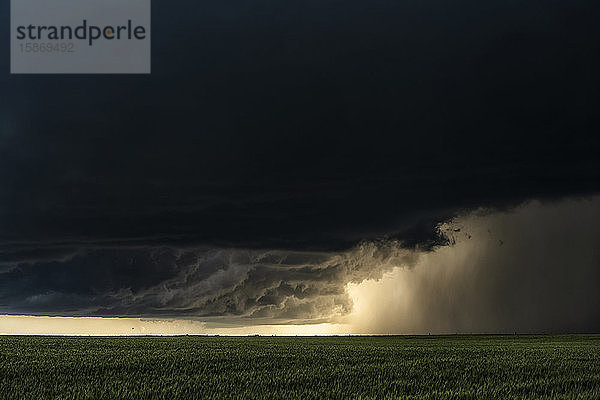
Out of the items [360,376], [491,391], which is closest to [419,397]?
[491,391]

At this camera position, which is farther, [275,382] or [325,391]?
[275,382]

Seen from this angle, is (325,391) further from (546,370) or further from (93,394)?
(546,370)

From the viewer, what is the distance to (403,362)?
2664 centimetres

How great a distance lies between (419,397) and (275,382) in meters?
5.20

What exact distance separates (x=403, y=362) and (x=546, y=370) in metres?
6.21

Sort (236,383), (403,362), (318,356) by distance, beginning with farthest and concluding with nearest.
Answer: (318,356) → (403,362) → (236,383)

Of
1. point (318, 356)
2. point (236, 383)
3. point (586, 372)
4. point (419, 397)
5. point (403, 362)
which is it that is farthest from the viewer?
point (318, 356)

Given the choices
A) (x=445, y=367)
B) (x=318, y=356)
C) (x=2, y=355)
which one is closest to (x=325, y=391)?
(x=445, y=367)

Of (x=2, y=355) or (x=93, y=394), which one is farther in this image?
(x=2, y=355)

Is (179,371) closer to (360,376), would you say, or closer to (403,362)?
(360,376)

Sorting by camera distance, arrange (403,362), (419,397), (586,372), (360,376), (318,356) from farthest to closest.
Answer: (318,356)
(403,362)
(586,372)
(360,376)
(419,397)

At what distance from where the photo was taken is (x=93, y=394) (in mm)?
17750

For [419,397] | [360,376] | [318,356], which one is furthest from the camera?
[318,356]

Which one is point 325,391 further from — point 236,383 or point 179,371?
point 179,371
